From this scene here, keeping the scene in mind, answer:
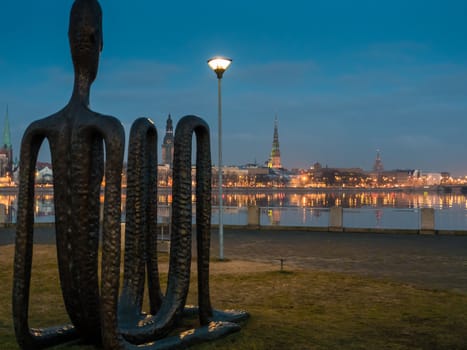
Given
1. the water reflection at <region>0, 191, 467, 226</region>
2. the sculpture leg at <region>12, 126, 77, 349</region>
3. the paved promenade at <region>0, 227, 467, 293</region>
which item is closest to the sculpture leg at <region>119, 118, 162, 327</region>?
the sculpture leg at <region>12, 126, 77, 349</region>

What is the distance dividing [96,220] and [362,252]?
12470mm

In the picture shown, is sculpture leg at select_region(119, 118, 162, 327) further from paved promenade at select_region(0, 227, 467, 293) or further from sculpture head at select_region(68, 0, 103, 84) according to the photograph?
paved promenade at select_region(0, 227, 467, 293)

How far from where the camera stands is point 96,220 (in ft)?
19.5

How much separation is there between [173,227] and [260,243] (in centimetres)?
1281

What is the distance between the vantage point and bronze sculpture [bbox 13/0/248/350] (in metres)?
5.76

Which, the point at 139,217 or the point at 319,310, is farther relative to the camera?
the point at 319,310

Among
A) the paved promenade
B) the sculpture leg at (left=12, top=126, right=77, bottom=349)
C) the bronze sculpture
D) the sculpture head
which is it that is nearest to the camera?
the bronze sculpture

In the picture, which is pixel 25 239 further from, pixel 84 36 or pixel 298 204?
pixel 298 204

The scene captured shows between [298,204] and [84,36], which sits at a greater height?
[84,36]

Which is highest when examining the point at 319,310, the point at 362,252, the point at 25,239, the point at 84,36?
the point at 84,36

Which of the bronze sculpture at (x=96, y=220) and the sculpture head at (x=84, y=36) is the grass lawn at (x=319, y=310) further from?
the sculpture head at (x=84, y=36)

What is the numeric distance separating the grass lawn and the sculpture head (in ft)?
10.8

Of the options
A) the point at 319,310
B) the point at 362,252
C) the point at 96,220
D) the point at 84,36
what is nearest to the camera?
the point at 96,220

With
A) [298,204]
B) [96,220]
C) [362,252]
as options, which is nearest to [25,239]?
[96,220]
